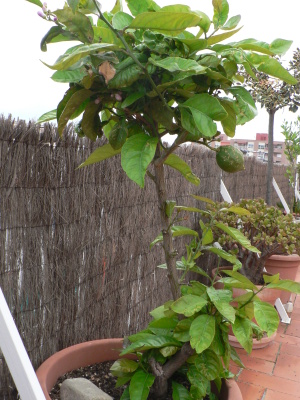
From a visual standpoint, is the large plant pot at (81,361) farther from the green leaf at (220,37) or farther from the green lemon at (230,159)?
the green leaf at (220,37)

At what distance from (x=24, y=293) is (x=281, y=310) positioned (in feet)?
8.84

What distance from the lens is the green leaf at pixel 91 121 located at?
3.90 feet

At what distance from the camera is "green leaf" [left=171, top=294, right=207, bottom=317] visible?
1.34 metres

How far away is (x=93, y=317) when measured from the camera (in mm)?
2123

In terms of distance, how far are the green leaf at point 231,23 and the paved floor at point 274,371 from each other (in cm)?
212

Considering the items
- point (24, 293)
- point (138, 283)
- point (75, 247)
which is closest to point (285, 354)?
point (138, 283)

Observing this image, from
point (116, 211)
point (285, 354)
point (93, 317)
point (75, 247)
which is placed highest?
point (116, 211)

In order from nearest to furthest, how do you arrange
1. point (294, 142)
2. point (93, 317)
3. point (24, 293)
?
point (24, 293) → point (93, 317) → point (294, 142)

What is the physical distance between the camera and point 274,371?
9.00 ft

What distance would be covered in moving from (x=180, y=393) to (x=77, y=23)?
4.07 feet

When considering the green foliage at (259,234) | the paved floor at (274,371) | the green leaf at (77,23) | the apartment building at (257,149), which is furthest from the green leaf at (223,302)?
the green foliage at (259,234)

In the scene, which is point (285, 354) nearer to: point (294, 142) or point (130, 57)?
point (130, 57)

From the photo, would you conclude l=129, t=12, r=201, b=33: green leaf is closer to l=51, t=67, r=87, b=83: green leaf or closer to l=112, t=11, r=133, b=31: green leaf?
l=112, t=11, r=133, b=31: green leaf

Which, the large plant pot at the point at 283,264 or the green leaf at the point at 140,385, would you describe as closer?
the green leaf at the point at 140,385
